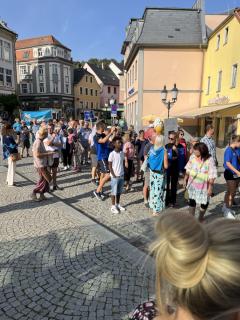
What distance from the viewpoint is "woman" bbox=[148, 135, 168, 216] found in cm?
550

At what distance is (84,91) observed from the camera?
2448 inches

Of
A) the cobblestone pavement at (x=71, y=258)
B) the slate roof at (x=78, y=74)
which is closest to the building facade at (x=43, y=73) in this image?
the slate roof at (x=78, y=74)

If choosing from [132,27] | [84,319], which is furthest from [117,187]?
[132,27]

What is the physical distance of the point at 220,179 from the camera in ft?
30.0

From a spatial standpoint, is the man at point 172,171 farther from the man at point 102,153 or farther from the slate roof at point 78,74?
the slate roof at point 78,74

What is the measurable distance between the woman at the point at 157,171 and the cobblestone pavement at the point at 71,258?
44 centimetres

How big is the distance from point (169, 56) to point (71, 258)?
2126 cm

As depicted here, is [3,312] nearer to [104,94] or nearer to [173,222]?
[173,222]

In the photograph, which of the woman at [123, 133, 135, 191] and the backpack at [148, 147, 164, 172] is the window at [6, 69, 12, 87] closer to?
the woman at [123, 133, 135, 191]

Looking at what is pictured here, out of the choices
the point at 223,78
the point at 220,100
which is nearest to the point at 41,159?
the point at 220,100

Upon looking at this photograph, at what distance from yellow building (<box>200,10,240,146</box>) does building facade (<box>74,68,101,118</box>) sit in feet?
138

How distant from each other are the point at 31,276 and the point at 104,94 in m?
69.3

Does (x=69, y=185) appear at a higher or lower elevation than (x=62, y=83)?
lower

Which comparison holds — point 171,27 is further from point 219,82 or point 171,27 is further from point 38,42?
point 38,42
